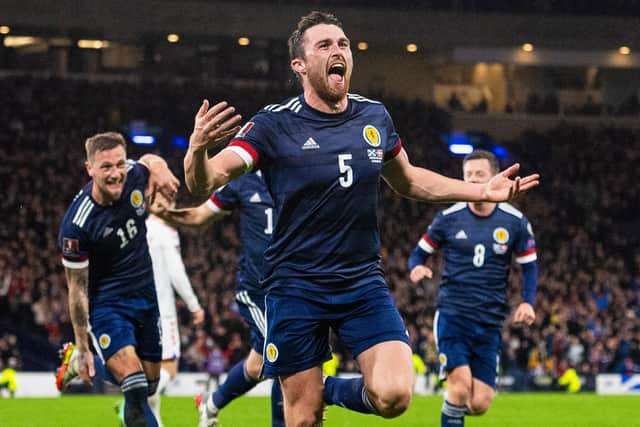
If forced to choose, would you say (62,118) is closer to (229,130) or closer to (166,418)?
(166,418)

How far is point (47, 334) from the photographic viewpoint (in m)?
23.3

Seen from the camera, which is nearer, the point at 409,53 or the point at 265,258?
the point at 265,258

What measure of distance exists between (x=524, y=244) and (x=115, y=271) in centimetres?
379

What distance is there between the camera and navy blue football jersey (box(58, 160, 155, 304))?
8672mm

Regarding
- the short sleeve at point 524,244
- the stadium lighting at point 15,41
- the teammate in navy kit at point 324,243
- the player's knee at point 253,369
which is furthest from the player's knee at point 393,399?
the stadium lighting at point 15,41

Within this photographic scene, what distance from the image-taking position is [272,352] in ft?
21.5

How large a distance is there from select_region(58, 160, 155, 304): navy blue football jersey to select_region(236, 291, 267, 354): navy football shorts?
3.08 ft

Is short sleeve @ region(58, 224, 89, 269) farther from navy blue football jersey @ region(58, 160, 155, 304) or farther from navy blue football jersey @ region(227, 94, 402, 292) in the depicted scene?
navy blue football jersey @ region(227, 94, 402, 292)

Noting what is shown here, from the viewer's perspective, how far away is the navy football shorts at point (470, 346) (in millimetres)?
10234

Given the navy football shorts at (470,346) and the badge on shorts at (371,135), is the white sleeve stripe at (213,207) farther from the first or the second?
the badge on shorts at (371,135)

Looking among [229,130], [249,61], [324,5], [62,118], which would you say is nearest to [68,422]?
[229,130]

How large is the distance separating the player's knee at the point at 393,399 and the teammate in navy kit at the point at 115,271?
8.58ft

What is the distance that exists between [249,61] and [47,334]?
19.1 meters

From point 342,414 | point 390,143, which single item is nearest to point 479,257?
point 390,143
